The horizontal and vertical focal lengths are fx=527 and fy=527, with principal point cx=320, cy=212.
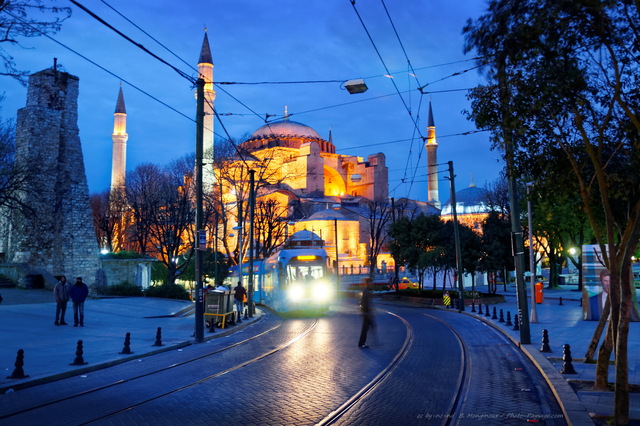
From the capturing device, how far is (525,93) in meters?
7.40

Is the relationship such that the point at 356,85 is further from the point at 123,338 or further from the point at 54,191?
the point at 54,191

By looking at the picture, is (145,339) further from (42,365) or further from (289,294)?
(289,294)

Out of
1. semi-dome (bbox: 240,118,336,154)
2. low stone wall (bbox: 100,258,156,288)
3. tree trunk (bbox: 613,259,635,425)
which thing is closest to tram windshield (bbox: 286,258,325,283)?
low stone wall (bbox: 100,258,156,288)

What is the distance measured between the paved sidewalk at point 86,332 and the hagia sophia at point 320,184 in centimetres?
2359

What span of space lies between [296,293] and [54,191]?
1442 centimetres

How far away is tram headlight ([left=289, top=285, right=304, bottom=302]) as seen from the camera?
71.2 feet

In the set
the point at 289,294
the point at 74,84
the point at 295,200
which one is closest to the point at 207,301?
the point at 289,294

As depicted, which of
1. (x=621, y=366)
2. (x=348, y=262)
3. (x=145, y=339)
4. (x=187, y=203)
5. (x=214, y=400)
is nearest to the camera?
(x=621, y=366)

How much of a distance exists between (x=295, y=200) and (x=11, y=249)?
43339 millimetres

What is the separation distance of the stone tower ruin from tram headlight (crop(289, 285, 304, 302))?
1244cm

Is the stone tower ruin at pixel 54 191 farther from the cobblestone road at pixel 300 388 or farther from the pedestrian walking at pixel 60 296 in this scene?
the cobblestone road at pixel 300 388

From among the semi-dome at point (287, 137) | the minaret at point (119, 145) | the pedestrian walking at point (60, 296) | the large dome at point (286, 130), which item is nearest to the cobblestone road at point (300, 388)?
the pedestrian walking at point (60, 296)

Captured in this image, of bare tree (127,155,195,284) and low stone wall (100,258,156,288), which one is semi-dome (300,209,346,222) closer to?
bare tree (127,155,195,284)

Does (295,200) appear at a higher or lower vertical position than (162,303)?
higher
